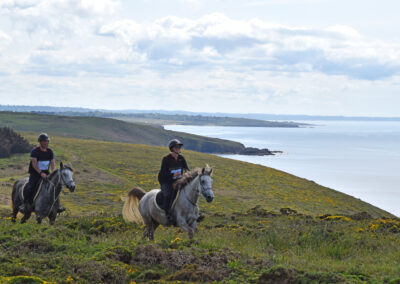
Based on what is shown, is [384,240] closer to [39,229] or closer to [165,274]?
[165,274]

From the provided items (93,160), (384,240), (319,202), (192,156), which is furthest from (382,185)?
(384,240)

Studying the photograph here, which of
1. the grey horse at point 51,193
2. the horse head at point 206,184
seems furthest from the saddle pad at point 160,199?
the grey horse at point 51,193

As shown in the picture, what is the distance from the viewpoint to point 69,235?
554 inches

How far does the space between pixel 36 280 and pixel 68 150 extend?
5230cm

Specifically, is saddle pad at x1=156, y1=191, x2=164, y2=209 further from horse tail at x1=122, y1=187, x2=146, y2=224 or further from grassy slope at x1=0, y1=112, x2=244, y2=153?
grassy slope at x1=0, y1=112, x2=244, y2=153

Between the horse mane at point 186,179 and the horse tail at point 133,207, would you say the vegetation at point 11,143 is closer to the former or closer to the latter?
the horse tail at point 133,207

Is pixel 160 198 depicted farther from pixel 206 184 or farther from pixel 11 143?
pixel 11 143

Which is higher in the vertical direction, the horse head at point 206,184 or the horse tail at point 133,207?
the horse head at point 206,184

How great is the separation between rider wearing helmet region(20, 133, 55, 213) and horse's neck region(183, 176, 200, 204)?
5252mm

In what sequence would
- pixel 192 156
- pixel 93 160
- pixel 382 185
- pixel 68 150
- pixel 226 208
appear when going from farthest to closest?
pixel 382 185 < pixel 192 156 < pixel 68 150 < pixel 93 160 < pixel 226 208

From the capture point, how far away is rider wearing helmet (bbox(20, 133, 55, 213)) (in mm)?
16328

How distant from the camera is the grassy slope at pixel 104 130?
13175cm

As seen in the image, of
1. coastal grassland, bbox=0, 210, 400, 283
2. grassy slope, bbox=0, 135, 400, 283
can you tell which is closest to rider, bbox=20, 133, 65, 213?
grassy slope, bbox=0, 135, 400, 283

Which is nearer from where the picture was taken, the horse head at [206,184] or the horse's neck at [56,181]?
the horse head at [206,184]
